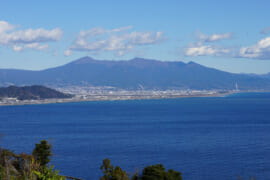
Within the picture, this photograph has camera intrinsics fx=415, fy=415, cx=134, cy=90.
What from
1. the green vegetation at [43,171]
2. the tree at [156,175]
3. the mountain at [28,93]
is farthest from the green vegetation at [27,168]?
the mountain at [28,93]

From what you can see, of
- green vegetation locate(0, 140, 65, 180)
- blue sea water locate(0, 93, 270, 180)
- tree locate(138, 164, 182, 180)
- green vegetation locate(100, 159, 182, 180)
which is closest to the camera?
green vegetation locate(0, 140, 65, 180)

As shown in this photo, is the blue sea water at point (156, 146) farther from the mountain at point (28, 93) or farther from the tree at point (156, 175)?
the mountain at point (28, 93)

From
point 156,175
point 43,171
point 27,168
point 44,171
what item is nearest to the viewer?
point 44,171

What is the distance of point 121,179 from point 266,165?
17.2 m

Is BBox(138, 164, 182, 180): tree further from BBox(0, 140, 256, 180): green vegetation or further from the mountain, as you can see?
the mountain

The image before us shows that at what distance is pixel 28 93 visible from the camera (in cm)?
12719

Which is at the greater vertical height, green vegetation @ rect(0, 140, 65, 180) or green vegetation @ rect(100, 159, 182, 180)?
green vegetation @ rect(0, 140, 65, 180)

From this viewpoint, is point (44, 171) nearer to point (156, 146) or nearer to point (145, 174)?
point (145, 174)

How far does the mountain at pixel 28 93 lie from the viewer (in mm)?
123625

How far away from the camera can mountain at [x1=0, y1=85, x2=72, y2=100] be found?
124 m

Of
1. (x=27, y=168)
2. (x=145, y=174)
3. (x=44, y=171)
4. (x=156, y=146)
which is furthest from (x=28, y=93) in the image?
(x=44, y=171)

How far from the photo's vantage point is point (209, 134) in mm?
42750

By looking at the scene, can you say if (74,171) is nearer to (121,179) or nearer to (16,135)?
(121,179)

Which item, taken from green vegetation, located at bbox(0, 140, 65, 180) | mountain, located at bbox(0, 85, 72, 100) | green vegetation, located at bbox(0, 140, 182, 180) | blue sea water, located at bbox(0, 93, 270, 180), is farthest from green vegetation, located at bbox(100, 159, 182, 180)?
mountain, located at bbox(0, 85, 72, 100)
